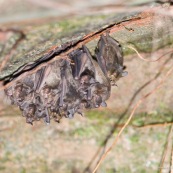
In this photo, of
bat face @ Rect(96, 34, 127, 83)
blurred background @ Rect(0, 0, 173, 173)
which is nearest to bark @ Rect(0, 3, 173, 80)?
bat face @ Rect(96, 34, 127, 83)

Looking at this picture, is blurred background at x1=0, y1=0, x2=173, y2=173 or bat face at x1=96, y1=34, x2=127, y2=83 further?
blurred background at x1=0, y1=0, x2=173, y2=173

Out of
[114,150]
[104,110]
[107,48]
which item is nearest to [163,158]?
[114,150]

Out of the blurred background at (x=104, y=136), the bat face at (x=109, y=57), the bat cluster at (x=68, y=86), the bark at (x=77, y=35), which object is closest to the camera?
the bark at (x=77, y=35)

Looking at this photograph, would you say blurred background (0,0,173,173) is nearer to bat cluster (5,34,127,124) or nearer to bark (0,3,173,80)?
bark (0,3,173,80)

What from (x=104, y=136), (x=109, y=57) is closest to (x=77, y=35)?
(x=109, y=57)

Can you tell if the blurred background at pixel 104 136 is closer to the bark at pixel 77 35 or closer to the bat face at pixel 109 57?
the bark at pixel 77 35

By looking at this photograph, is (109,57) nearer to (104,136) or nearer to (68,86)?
(68,86)

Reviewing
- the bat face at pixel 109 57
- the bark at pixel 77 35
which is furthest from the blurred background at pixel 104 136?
the bat face at pixel 109 57
